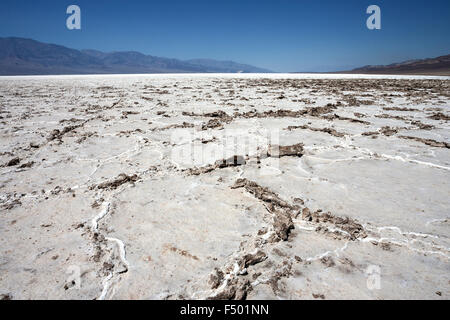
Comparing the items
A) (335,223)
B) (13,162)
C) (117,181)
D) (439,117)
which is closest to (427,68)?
(439,117)

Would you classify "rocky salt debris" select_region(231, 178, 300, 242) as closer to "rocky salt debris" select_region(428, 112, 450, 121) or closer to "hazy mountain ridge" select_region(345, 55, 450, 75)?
"rocky salt debris" select_region(428, 112, 450, 121)

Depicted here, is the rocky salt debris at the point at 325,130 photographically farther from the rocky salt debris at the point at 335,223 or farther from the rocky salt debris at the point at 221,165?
the rocky salt debris at the point at 335,223

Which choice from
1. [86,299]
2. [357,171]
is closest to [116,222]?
[86,299]

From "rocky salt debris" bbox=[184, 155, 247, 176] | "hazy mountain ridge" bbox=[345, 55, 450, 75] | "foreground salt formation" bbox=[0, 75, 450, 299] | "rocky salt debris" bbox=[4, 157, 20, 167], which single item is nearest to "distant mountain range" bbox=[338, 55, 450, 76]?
"hazy mountain ridge" bbox=[345, 55, 450, 75]

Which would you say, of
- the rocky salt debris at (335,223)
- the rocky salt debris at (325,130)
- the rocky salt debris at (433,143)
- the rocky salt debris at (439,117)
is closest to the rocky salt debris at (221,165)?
the rocky salt debris at (335,223)

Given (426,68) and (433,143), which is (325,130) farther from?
(426,68)

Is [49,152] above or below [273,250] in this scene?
above

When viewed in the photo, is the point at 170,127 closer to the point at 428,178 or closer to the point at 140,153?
the point at 140,153
